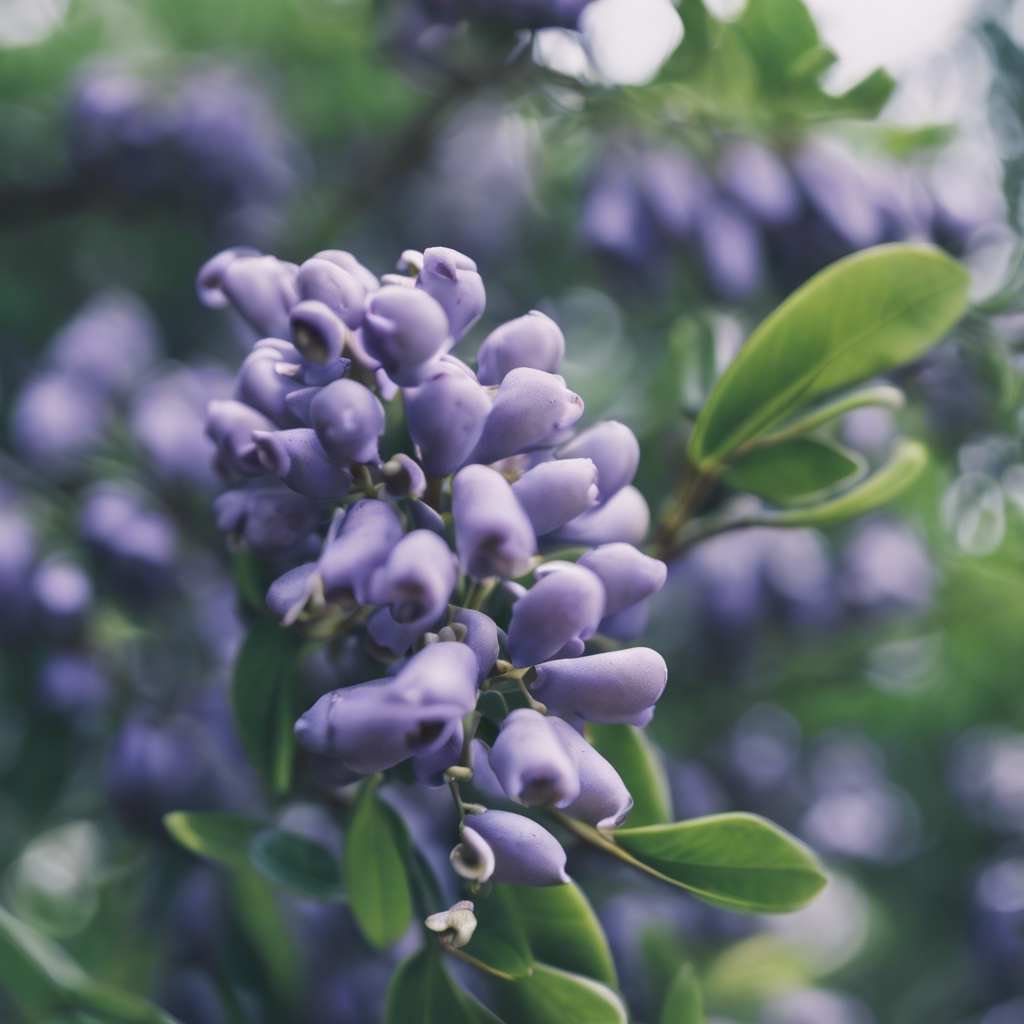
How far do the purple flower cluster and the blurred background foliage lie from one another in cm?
26

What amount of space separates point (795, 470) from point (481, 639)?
0.93ft

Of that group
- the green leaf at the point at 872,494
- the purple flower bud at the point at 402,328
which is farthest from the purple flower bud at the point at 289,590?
the green leaf at the point at 872,494

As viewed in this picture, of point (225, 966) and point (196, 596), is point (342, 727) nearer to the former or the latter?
point (225, 966)

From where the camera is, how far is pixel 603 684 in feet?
1.33

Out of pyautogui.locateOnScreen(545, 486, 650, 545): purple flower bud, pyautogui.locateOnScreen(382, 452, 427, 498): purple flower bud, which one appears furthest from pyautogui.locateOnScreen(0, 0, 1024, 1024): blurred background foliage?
pyautogui.locateOnScreen(382, 452, 427, 498): purple flower bud

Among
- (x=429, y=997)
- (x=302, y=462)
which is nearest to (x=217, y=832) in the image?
(x=429, y=997)

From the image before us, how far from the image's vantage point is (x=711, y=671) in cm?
101

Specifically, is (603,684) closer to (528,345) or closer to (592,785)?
(592,785)

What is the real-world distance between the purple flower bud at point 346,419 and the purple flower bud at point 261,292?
11cm

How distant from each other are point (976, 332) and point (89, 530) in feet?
2.83

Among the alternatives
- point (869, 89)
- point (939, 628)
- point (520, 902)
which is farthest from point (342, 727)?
point (939, 628)

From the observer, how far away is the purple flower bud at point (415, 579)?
361 millimetres

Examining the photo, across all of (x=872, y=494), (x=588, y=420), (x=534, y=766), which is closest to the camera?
(x=534, y=766)

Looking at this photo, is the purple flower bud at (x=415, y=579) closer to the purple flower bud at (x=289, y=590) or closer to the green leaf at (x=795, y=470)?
the purple flower bud at (x=289, y=590)
